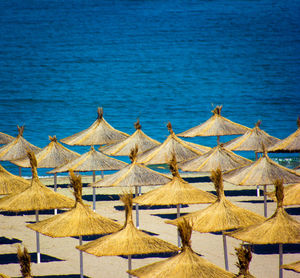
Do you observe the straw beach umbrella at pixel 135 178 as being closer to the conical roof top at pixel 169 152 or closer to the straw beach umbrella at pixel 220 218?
the conical roof top at pixel 169 152

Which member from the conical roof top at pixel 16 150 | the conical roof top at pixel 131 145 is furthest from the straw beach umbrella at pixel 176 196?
the conical roof top at pixel 16 150

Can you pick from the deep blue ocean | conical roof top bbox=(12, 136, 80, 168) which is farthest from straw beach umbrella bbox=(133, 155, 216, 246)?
the deep blue ocean

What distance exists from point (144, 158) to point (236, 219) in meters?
9.15

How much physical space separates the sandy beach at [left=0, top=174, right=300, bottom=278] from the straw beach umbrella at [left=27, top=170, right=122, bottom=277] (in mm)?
1754

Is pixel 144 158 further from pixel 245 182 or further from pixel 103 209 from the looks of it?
pixel 245 182

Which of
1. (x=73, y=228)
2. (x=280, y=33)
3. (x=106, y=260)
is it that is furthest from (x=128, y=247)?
(x=280, y=33)

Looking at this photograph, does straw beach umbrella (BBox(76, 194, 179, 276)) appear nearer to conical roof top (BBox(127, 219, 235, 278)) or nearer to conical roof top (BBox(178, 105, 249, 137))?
conical roof top (BBox(127, 219, 235, 278))

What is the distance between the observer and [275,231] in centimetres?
1200

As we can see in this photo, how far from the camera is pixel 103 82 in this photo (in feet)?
219

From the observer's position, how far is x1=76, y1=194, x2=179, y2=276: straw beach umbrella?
11.5 metres

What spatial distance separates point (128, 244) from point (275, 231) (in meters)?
2.83

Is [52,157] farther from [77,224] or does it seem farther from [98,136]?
[77,224]

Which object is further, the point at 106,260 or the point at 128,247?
the point at 106,260

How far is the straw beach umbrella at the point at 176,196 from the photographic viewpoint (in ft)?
48.2
